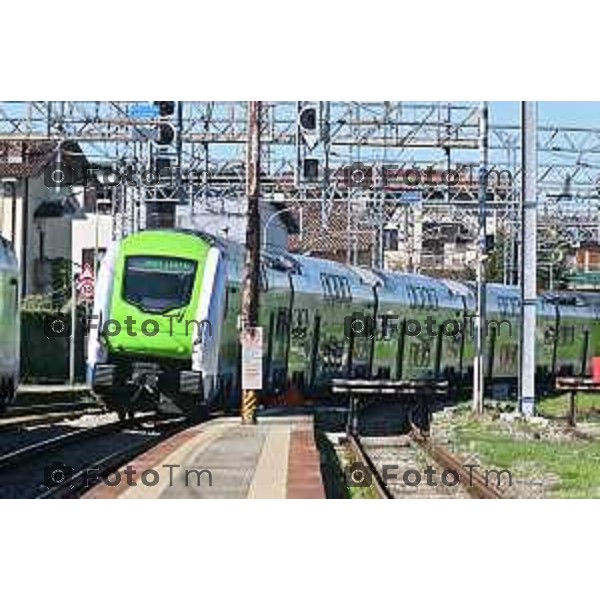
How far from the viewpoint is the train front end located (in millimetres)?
12055

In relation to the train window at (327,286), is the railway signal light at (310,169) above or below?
above

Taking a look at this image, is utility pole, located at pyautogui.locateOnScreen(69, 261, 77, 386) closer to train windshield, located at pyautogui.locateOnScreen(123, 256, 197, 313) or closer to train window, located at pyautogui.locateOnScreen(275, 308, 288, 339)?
train windshield, located at pyautogui.locateOnScreen(123, 256, 197, 313)

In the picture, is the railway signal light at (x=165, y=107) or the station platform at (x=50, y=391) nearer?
the railway signal light at (x=165, y=107)

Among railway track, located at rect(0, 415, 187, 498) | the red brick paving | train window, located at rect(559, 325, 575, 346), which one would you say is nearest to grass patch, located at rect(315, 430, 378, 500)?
the red brick paving

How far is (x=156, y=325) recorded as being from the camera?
12.2 meters

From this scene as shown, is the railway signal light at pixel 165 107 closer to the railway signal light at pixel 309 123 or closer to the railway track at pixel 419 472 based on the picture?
the railway signal light at pixel 309 123

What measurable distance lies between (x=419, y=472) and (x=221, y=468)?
1251 millimetres

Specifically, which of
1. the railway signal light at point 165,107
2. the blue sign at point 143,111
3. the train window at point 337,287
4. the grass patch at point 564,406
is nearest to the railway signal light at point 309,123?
the railway signal light at point 165,107

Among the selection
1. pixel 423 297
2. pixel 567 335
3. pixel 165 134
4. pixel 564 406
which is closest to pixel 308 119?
pixel 165 134

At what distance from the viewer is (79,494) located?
11258mm

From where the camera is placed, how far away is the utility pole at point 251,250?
11981 mm
